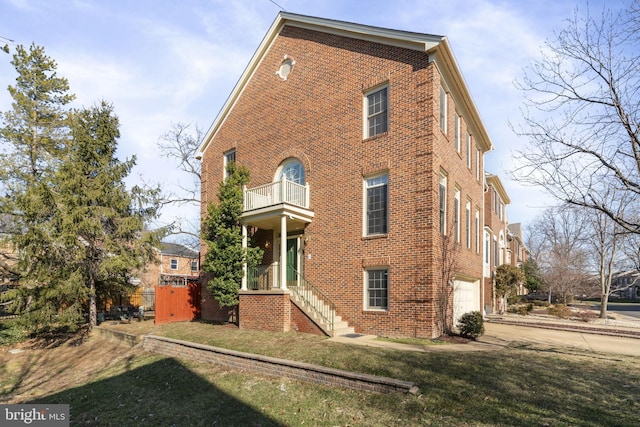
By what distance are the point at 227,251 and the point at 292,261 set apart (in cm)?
254

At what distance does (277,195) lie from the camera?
14648 millimetres

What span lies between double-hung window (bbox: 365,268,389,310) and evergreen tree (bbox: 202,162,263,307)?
468 centimetres

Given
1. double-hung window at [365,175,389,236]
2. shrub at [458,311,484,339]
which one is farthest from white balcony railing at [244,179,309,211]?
shrub at [458,311,484,339]

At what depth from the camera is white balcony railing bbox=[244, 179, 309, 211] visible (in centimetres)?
1378

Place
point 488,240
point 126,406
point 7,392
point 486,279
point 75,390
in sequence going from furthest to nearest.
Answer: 1. point 488,240
2. point 486,279
3. point 7,392
4. point 75,390
5. point 126,406

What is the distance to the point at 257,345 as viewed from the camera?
35.1 ft

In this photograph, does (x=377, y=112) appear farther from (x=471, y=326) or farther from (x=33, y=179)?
(x=33, y=179)

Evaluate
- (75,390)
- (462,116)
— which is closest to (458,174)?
(462,116)

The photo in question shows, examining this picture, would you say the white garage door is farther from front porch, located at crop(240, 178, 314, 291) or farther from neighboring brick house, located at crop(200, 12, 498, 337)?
front porch, located at crop(240, 178, 314, 291)

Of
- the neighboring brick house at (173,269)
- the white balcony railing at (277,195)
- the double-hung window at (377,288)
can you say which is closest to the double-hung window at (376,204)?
the double-hung window at (377,288)

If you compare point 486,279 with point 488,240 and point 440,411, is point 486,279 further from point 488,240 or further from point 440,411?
point 440,411

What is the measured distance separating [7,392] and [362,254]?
35.2 feet

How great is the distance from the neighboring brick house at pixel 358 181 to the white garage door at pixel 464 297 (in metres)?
0.16

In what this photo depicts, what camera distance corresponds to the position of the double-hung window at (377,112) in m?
13.0
